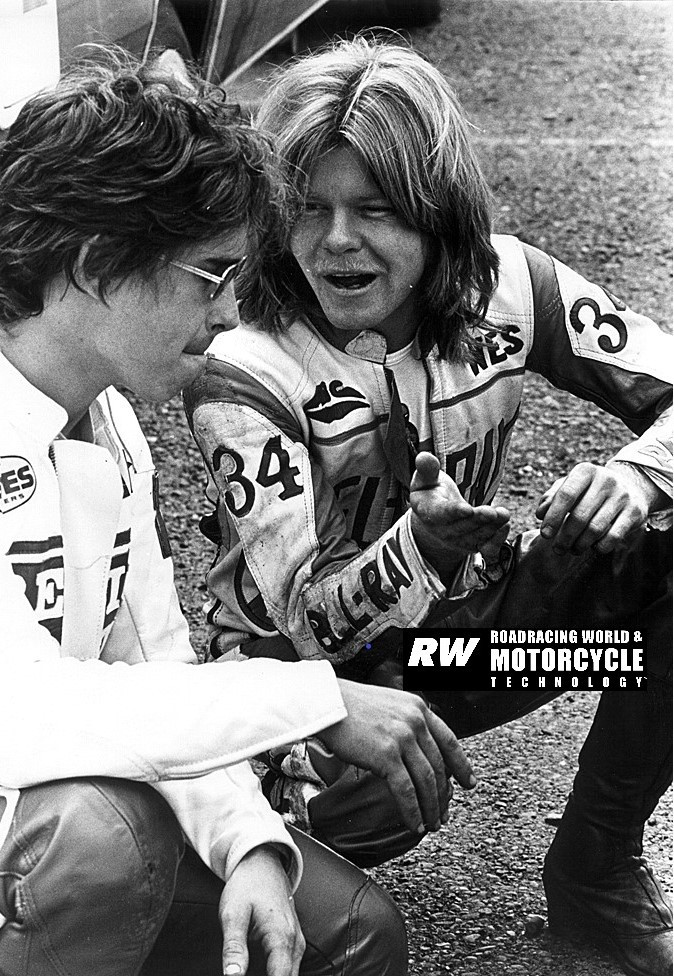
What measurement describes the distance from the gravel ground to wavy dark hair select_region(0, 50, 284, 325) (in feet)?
1.02

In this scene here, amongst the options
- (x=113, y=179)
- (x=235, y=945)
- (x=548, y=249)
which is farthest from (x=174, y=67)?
(x=548, y=249)

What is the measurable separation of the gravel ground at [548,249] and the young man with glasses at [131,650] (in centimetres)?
18

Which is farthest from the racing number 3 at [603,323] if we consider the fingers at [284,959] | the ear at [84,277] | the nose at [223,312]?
the fingers at [284,959]

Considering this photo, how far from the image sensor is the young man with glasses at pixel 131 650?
827mm

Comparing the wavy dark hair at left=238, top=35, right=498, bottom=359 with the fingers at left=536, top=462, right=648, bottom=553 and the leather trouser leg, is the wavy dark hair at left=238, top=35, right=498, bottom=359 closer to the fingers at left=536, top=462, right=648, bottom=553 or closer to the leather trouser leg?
the fingers at left=536, top=462, right=648, bottom=553

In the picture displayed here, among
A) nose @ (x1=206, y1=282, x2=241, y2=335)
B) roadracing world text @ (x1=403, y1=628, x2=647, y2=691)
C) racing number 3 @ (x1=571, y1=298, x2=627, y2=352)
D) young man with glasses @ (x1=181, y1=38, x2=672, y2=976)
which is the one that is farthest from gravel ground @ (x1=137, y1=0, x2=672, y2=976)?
nose @ (x1=206, y1=282, x2=241, y2=335)

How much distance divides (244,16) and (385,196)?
0.78 feet

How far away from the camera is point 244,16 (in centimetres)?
119

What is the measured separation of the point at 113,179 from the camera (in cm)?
91

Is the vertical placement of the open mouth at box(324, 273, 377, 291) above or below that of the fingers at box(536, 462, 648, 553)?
above

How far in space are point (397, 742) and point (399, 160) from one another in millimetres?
503

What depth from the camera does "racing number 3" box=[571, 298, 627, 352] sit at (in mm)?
1199

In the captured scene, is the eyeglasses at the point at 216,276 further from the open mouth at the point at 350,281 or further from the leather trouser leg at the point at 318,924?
the leather trouser leg at the point at 318,924

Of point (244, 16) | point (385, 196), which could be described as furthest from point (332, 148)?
point (244, 16)
